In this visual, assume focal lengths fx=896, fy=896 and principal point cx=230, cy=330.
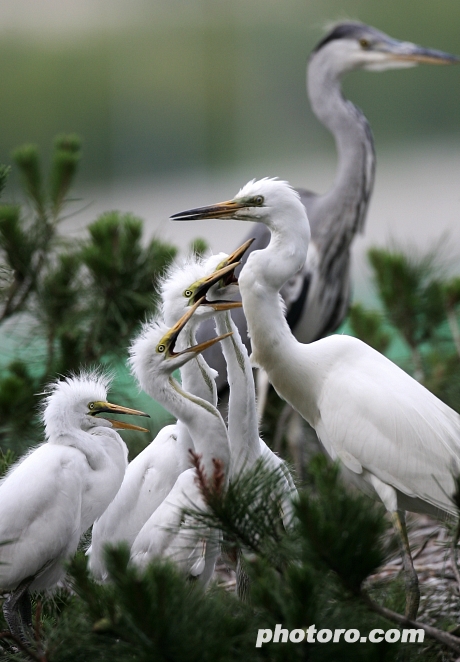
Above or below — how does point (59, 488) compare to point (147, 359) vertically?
below

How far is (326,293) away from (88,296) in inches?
45.3

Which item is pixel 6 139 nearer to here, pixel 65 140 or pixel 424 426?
pixel 65 140

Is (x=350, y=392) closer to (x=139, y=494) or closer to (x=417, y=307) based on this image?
(x=139, y=494)

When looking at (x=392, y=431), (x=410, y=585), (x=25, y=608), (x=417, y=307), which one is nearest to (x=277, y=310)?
(x=392, y=431)

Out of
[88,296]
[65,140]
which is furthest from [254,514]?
[65,140]

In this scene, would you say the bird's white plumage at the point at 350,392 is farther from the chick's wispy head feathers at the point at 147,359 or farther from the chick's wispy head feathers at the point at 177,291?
the chick's wispy head feathers at the point at 147,359

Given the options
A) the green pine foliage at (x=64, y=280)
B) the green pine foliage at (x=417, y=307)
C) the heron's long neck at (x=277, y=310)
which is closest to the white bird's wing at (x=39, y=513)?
the heron's long neck at (x=277, y=310)

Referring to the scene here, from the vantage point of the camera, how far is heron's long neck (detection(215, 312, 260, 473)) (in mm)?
1597

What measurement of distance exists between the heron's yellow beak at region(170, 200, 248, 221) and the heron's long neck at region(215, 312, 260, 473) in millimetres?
190

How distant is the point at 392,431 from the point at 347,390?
0.11m

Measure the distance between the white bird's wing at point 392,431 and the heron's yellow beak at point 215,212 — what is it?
0.37 meters

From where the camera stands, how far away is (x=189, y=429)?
143cm

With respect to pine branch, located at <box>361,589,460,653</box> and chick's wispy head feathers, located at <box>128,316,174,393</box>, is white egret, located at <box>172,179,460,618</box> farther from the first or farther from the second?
pine branch, located at <box>361,589,460,653</box>

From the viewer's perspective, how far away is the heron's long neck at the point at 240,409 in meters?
1.60
